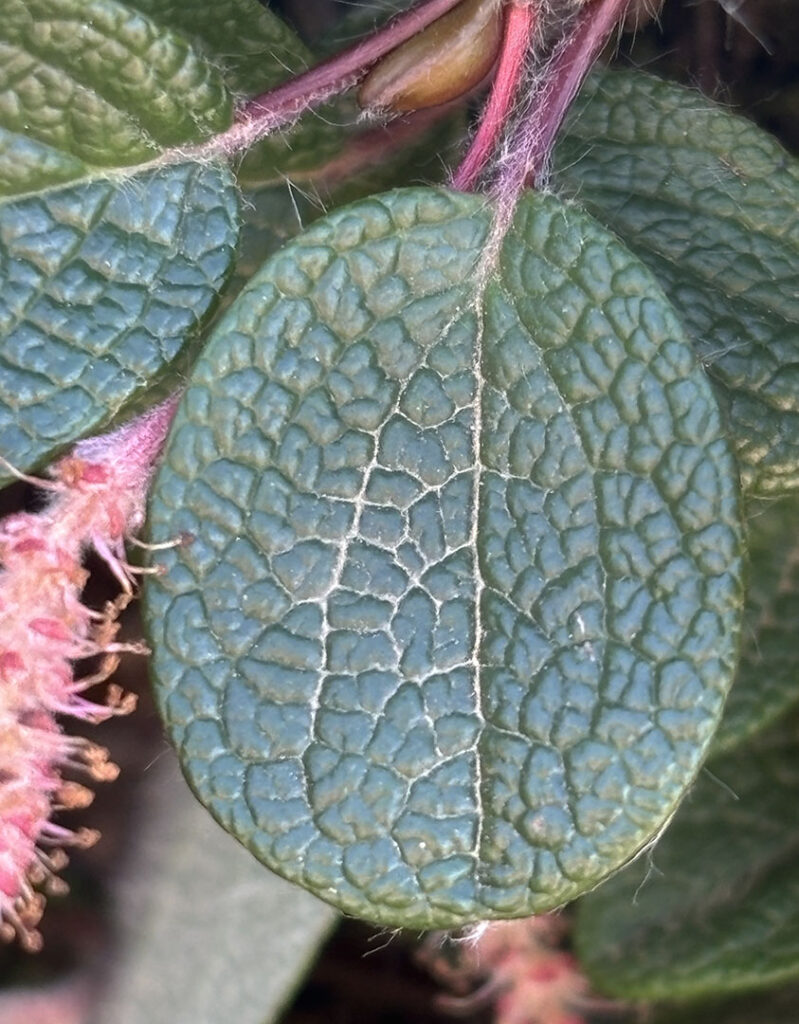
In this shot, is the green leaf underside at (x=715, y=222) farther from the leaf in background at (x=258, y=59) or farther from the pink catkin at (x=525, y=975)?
the pink catkin at (x=525, y=975)

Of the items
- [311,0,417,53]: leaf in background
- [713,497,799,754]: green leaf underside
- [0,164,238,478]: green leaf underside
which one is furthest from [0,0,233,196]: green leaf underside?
[713,497,799,754]: green leaf underside

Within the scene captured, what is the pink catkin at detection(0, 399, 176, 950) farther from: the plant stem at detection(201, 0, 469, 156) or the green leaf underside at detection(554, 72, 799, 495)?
the green leaf underside at detection(554, 72, 799, 495)

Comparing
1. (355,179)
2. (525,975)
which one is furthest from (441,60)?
(525,975)

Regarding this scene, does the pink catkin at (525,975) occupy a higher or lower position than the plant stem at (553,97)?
lower

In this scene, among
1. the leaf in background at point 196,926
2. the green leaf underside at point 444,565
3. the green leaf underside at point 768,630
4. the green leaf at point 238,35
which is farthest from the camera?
the leaf in background at point 196,926

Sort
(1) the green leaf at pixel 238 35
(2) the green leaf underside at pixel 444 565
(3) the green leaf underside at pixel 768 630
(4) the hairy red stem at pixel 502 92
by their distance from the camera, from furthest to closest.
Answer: (3) the green leaf underside at pixel 768 630 → (1) the green leaf at pixel 238 35 → (4) the hairy red stem at pixel 502 92 → (2) the green leaf underside at pixel 444 565

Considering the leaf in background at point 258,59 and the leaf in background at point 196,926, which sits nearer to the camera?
the leaf in background at point 258,59

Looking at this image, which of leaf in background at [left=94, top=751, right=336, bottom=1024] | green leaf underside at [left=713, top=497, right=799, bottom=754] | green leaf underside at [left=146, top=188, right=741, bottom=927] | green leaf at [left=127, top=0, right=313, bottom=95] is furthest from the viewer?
leaf in background at [left=94, top=751, right=336, bottom=1024]

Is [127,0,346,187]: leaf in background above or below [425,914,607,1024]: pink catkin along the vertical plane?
above

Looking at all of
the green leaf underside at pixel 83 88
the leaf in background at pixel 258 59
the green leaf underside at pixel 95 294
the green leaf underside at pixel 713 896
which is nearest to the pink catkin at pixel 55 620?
the green leaf underside at pixel 95 294
